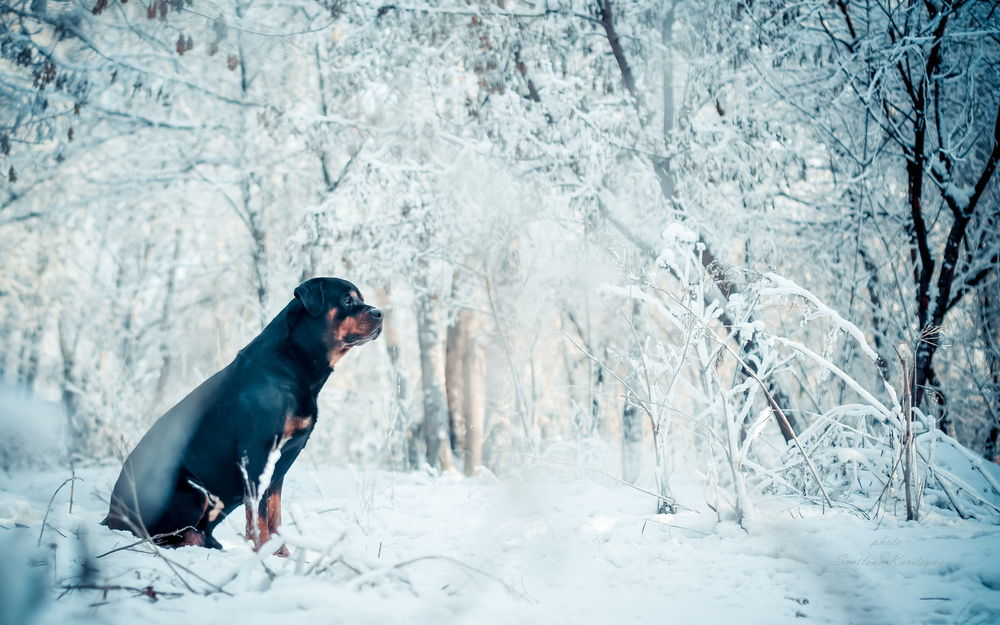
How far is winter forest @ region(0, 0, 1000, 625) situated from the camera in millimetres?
1801

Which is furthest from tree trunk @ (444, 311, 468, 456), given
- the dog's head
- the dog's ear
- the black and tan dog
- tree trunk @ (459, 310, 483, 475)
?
the black and tan dog

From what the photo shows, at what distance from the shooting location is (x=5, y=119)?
19.1 feet

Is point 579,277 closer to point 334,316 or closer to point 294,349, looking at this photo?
point 334,316

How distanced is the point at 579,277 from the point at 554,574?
545 cm

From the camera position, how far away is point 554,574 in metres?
2.07

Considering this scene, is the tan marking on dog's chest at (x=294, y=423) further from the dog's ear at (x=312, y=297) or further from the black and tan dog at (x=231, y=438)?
the dog's ear at (x=312, y=297)

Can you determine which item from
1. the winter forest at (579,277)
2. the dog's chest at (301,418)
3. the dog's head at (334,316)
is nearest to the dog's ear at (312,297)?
the dog's head at (334,316)

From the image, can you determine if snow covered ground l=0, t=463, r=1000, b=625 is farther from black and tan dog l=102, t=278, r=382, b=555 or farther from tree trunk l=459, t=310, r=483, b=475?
tree trunk l=459, t=310, r=483, b=475

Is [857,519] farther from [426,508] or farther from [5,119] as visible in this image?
[5,119]

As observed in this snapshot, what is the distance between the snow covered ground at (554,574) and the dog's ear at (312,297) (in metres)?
1.29

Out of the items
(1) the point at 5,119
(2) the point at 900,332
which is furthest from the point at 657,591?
(1) the point at 5,119

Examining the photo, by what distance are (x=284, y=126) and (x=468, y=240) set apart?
2866 mm

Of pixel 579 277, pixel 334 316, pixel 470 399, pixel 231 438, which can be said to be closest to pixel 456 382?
pixel 470 399

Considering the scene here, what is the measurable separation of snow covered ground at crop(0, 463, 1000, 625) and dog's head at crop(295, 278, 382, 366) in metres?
1.13
